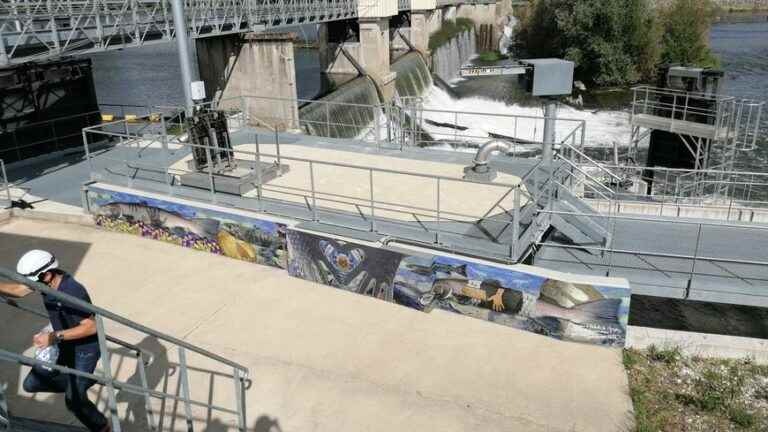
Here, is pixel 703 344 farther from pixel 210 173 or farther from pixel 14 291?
pixel 210 173

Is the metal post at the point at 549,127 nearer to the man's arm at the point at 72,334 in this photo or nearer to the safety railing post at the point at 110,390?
the man's arm at the point at 72,334

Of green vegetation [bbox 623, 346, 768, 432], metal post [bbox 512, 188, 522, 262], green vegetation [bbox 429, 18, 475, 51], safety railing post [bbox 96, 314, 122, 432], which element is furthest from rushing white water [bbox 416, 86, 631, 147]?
safety railing post [bbox 96, 314, 122, 432]

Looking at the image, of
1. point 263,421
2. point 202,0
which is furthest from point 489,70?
point 202,0

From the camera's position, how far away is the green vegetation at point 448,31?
2226 inches

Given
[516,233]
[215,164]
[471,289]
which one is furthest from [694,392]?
[215,164]

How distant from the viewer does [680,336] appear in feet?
28.1

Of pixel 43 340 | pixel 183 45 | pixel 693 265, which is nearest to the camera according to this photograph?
pixel 43 340

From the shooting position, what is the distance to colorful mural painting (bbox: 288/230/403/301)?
375 inches

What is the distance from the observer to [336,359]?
826 cm

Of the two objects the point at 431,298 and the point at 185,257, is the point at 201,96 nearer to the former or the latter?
the point at 185,257

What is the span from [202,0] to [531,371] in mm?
22228

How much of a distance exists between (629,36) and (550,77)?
39254 millimetres

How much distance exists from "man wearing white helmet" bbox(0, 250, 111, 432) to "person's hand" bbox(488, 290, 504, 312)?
5.35 m

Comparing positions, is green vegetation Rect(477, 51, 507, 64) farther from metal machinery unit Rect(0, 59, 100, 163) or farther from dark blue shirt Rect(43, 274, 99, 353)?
dark blue shirt Rect(43, 274, 99, 353)
